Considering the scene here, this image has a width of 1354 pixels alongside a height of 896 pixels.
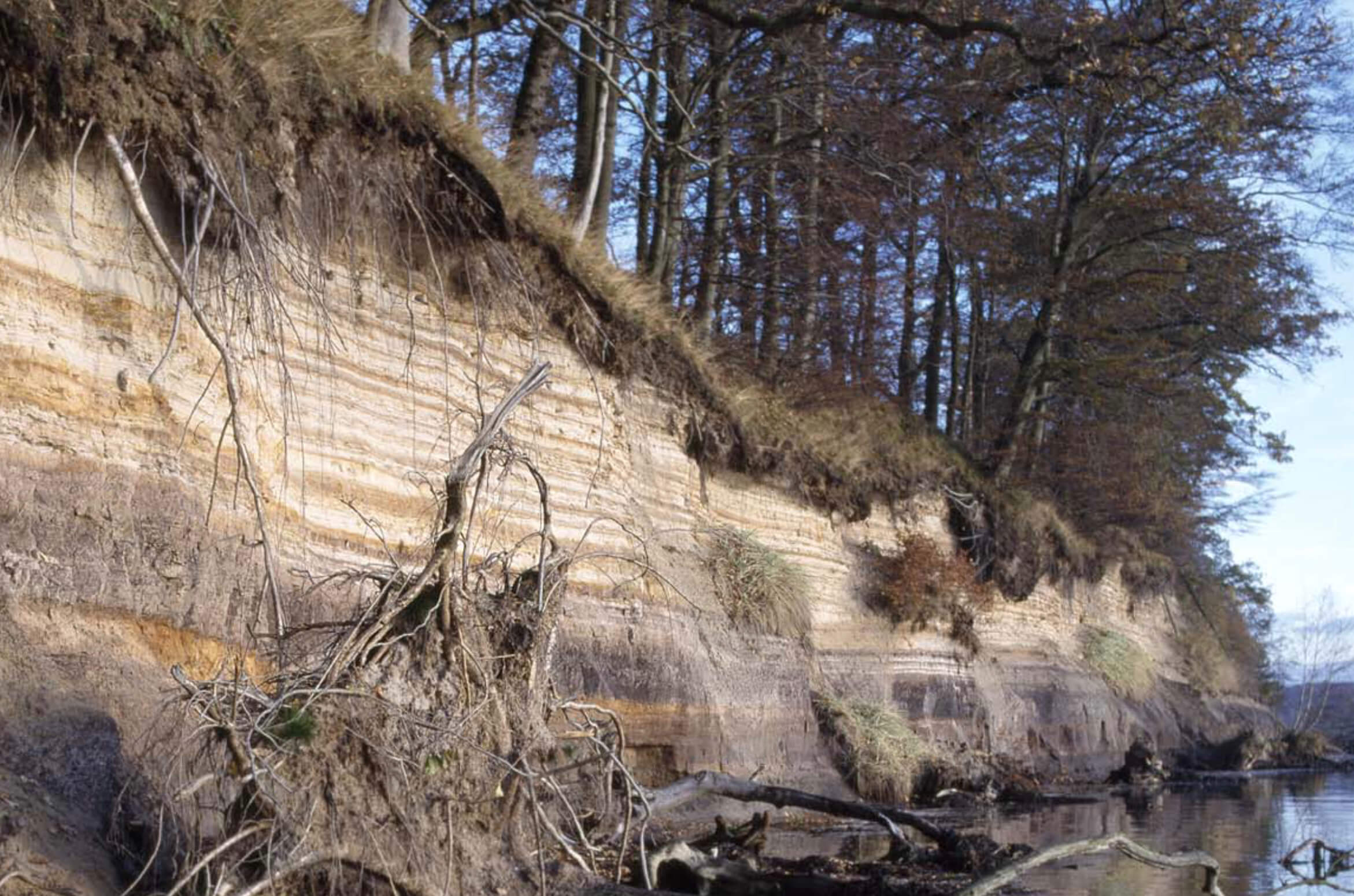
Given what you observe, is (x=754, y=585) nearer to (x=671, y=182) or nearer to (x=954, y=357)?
(x=671, y=182)

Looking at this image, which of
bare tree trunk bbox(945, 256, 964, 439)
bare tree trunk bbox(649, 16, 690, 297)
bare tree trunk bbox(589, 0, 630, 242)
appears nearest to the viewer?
bare tree trunk bbox(589, 0, 630, 242)

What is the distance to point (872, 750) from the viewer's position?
13242 mm

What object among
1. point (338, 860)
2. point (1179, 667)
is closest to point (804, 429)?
point (338, 860)

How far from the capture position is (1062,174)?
70.3ft

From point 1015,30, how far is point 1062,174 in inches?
497

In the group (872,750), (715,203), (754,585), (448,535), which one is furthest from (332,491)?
(715,203)

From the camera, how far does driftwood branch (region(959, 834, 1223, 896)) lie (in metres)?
5.76

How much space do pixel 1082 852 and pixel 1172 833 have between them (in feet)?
20.4

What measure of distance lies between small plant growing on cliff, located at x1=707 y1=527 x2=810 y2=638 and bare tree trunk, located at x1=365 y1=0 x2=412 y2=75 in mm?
5600

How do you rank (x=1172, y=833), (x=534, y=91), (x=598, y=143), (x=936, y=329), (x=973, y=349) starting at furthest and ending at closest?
1. (x=973, y=349)
2. (x=936, y=329)
3. (x=534, y=91)
4. (x=598, y=143)
5. (x=1172, y=833)

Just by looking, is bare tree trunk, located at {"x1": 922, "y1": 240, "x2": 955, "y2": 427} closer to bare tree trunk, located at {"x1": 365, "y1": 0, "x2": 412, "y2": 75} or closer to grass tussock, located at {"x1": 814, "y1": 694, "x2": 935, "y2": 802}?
grass tussock, located at {"x1": 814, "y1": 694, "x2": 935, "y2": 802}

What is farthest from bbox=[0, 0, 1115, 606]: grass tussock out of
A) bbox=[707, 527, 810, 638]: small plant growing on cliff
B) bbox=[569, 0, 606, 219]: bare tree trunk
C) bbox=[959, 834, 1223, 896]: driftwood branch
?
bbox=[959, 834, 1223, 896]: driftwood branch

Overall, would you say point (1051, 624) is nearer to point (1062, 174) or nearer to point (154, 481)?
point (1062, 174)

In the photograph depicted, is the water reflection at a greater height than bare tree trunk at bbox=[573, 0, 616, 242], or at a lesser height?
lesser
